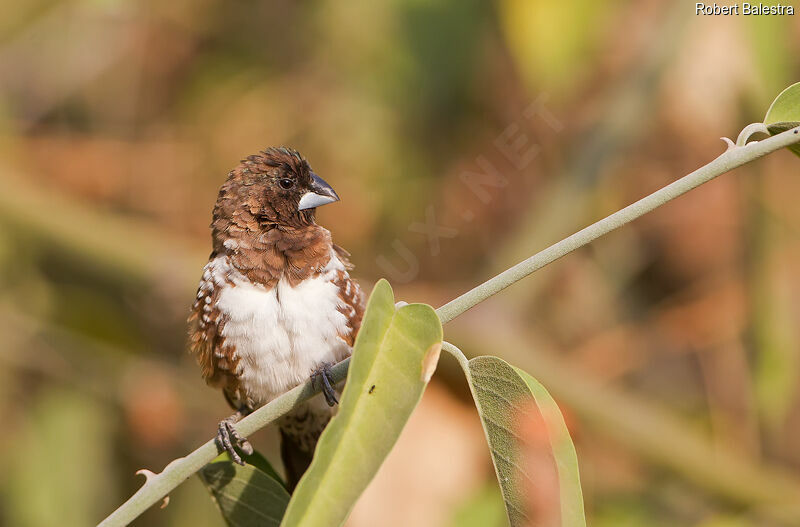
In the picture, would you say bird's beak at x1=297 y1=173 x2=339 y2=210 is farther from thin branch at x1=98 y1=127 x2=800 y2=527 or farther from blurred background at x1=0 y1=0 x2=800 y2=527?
blurred background at x1=0 y1=0 x2=800 y2=527

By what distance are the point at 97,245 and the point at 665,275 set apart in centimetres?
278

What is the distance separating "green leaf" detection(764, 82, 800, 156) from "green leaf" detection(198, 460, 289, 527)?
1.22 metres

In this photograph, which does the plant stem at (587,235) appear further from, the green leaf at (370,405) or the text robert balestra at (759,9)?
the text robert balestra at (759,9)

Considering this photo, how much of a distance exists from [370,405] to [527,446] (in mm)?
280

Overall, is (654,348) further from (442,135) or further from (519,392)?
(519,392)

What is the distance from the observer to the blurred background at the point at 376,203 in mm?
4090

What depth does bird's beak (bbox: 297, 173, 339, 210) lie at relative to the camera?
2666mm

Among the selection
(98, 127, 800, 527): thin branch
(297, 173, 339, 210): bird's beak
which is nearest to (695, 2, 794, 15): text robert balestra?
(297, 173, 339, 210): bird's beak

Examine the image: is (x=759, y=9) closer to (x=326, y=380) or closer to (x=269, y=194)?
(x=269, y=194)

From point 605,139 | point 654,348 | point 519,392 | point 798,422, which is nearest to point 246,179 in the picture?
point 519,392

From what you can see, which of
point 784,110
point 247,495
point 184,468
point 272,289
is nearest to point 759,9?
point 784,110

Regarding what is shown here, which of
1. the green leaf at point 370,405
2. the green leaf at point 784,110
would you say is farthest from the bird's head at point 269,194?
the green leaf at point 784,110

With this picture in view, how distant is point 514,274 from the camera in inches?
A: 58.5

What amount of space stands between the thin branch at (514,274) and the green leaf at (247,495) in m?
0.33
